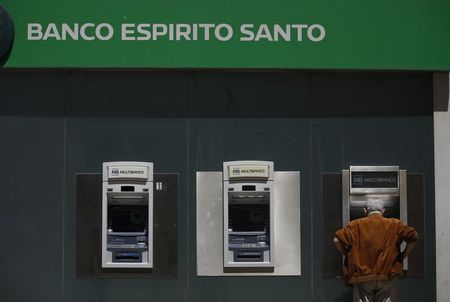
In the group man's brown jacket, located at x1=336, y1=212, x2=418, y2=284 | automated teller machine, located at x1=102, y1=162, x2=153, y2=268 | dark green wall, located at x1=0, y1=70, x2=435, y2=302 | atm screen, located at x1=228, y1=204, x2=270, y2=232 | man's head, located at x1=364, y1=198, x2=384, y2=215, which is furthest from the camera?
dark green wall, located at x1=0, y1=70, x2=435, y2=302

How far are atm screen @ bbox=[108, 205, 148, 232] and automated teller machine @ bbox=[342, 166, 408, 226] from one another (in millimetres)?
2113

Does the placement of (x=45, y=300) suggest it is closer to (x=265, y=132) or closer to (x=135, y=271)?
(x=135, y=271)

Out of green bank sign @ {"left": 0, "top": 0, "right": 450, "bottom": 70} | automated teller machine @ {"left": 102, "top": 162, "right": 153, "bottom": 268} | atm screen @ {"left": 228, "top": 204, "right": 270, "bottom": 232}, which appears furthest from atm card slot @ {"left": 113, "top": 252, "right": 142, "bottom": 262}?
green bank sign @ {"left": 0, "top": 0, "right": 450, "bottom": 70}

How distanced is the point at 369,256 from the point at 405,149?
152 cm

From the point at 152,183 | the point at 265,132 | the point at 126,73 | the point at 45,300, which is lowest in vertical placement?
the point at 45,300

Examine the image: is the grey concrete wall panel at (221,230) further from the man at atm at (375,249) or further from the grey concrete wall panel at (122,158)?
the man at atm at (375,249)

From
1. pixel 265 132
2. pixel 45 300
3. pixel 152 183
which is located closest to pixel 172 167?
pixel 152 183

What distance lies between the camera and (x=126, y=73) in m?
9.24

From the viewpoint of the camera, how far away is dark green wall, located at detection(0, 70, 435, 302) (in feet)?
29.9

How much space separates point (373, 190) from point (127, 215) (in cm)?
260

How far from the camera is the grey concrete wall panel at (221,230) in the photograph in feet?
29.8

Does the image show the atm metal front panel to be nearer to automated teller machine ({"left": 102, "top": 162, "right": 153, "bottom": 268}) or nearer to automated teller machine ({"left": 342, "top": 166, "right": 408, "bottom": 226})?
automated teller machine ({"left": 342, "top": 166, "right": 408, "bottom": 226})

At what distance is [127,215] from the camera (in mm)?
9031

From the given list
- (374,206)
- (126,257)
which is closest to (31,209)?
(126,257)
